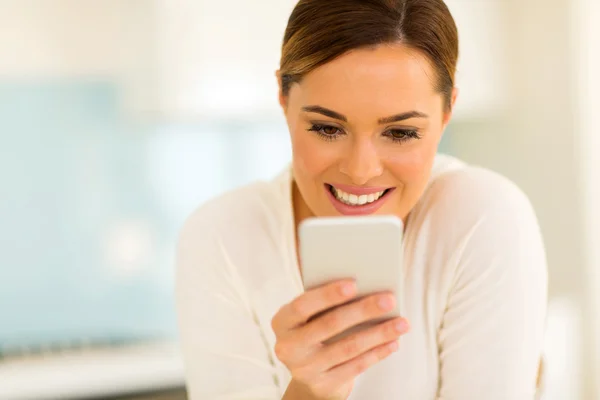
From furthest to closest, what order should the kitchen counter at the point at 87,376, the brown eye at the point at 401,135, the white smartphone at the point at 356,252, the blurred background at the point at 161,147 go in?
the blurred background at the point at 161,147, the kitchen counter at the point at 87,376, the brown eye at the point at 401,135, the white smartphone at the point at 356,252

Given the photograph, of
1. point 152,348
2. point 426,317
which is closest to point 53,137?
point 152,348

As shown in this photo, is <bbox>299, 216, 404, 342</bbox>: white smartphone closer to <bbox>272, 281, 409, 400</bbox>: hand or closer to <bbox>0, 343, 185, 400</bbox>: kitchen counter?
<bbox>272, 281, 409, 400</bbox>: hand

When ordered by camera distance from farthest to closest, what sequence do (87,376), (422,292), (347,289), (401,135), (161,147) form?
(161,147) → (87,376) → (422,292) → (401,135) → (347,289)

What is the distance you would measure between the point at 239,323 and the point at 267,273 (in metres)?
0.09

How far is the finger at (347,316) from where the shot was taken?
0.74m

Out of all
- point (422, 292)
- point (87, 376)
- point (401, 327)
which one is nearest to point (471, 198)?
point (422, 292)

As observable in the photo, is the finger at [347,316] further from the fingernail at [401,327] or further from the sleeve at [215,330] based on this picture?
the sleeve at [215,330]

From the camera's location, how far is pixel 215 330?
0.97 metres

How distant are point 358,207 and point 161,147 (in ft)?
5.69

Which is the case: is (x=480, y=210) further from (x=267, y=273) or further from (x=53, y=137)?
(x=53, y=137)

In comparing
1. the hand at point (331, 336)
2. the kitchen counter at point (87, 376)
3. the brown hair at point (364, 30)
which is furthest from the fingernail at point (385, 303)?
the kitchen counter at point (87, 376)

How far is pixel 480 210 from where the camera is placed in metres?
0.91

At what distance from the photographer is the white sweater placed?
0.88 meters

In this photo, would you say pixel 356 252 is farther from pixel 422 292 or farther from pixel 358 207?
pixel 422 292
